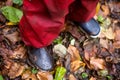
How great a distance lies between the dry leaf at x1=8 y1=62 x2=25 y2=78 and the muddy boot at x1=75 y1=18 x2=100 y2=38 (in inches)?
21.3

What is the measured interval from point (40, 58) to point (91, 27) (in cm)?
47

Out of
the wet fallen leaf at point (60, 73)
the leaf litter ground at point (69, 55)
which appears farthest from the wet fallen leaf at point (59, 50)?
the wet fallen leaf at point (60, 73)

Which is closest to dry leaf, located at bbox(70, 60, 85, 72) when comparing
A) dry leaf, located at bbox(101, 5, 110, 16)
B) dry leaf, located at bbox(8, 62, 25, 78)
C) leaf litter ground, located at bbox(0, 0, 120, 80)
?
leaf litter ground, located at bbox(0, 0, 120, 80)

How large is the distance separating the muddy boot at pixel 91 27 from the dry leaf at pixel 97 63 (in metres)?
0.19

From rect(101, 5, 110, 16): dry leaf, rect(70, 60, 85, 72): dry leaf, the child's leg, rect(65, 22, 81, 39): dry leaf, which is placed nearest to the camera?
the child's leg

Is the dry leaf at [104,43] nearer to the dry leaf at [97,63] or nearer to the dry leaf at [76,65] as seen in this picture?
the dry leaf at [97,63]

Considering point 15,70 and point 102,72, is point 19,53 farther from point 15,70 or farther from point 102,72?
point 102,72

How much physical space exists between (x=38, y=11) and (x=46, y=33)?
0.17 meters

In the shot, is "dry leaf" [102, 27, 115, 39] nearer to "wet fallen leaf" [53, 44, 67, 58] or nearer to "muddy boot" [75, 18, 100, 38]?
"muddy boot" [75, 18, 100, 38]

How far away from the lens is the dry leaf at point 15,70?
1.73 m

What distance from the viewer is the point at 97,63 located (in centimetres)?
190

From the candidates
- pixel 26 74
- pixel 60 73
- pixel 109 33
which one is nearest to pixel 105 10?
pixel 109 33

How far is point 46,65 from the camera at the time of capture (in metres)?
1.77

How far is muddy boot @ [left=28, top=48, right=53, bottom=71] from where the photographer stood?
1748 millimetres
